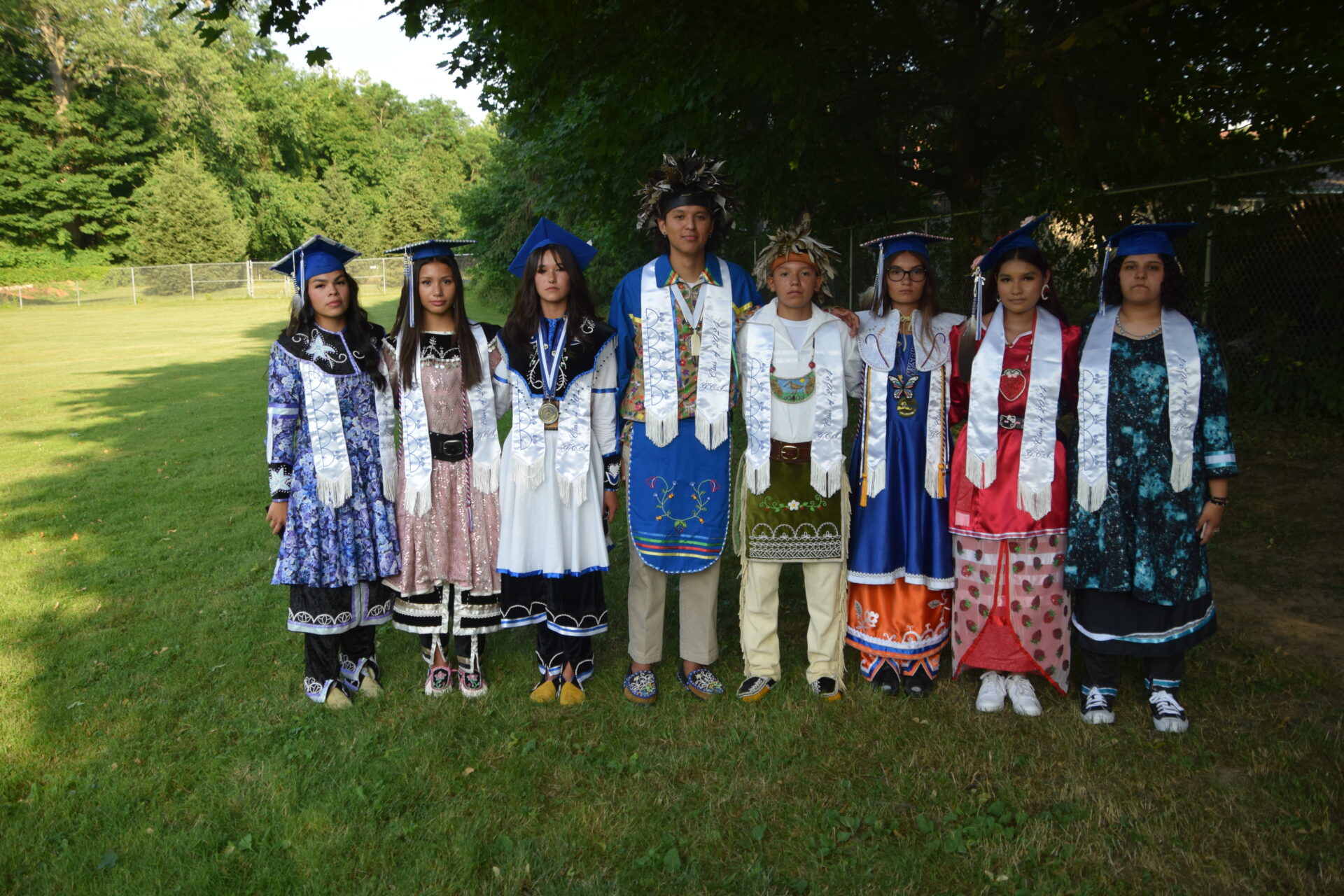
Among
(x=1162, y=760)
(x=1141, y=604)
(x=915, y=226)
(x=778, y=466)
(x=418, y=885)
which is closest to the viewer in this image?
(x=418, y=885)

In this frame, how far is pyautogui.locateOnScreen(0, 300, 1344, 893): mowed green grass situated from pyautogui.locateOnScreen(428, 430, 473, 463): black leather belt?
3.57ft

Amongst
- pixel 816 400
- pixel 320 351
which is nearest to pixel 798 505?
pixel 816 400

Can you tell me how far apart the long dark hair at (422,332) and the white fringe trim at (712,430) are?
96 cm

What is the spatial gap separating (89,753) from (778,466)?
303 centimetres

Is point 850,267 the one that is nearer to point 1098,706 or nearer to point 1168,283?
point 1168,283

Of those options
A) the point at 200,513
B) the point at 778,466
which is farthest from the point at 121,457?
the point at 778,466

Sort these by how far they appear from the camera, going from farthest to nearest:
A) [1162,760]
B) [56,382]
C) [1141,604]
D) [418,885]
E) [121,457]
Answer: [56,382] < [121,457] < [1141,604] < [1162,760] < [418,885]

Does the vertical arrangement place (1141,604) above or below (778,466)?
below

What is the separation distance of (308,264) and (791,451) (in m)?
2.17

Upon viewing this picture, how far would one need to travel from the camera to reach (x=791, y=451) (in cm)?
386

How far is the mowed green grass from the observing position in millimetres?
2895

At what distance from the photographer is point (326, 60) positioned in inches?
231

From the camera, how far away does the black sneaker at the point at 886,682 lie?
3.99 m

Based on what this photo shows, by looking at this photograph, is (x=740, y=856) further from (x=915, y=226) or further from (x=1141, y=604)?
(x=915, y=226)
